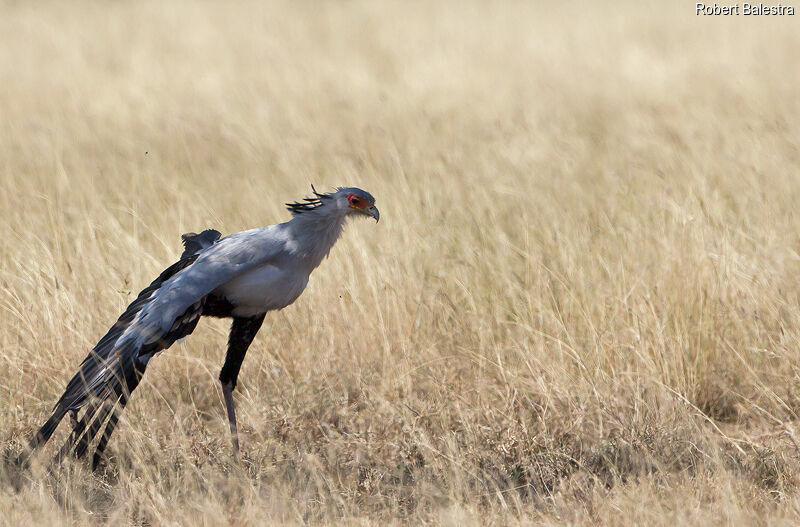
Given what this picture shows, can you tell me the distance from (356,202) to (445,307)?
1143mm

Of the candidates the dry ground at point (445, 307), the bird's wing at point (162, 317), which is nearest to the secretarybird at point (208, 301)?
the bird's wing at point (162, 317)

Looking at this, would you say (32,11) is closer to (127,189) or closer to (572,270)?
(127,189)

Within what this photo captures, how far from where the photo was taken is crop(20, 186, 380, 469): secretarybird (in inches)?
154

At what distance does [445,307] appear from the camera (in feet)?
17.4

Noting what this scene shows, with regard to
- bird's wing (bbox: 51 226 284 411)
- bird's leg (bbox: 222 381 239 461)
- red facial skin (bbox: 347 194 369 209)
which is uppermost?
red facial skin (bbox: 347 194 369 209)

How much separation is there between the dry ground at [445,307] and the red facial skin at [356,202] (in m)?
0.90

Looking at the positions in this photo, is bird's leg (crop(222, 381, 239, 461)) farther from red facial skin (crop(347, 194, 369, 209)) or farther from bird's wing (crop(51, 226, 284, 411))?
red facial skin (crop(347, 194, 369, 209))

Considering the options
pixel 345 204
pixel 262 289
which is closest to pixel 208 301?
pixel 262 289

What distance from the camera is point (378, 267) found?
18.1 ft

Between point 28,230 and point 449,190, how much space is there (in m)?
2.84

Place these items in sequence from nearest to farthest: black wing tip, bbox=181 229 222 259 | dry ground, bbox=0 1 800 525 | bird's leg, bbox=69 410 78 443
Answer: bird's leg, bbox=69 410 78 443
dry ground, bbox=0 1 800 525
black wing tip, bbox=181 229 222 259

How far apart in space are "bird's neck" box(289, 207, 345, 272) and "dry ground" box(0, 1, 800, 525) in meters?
0.78

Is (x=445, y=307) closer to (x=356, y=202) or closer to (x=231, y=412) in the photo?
(x=356, y=202)

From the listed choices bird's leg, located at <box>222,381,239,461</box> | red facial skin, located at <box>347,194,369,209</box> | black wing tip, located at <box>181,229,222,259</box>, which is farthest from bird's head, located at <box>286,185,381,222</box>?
bird's leg, located at <box>222,381,239,461</box>
